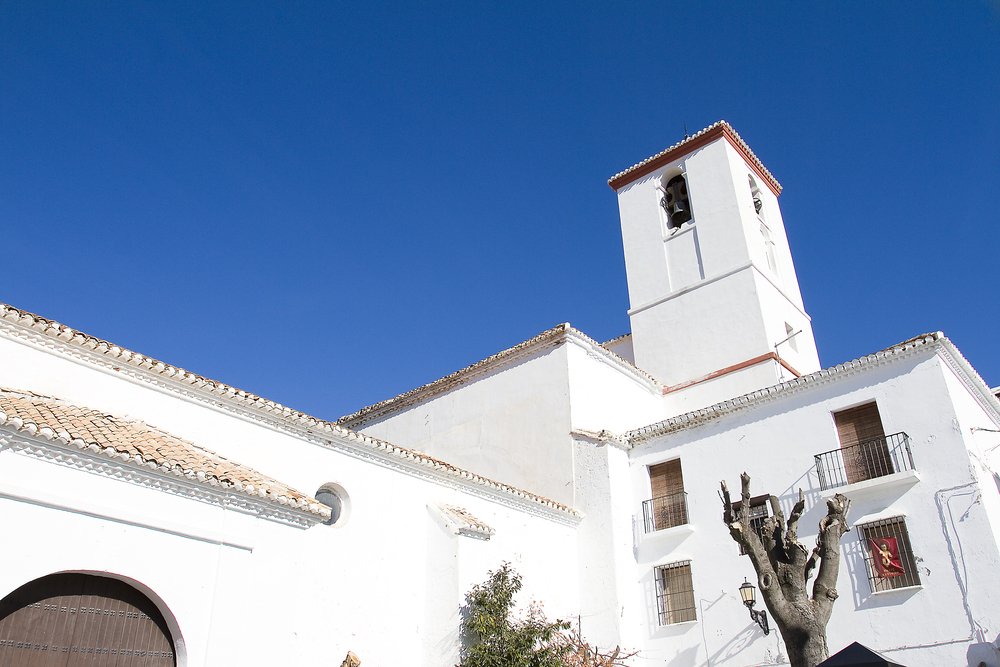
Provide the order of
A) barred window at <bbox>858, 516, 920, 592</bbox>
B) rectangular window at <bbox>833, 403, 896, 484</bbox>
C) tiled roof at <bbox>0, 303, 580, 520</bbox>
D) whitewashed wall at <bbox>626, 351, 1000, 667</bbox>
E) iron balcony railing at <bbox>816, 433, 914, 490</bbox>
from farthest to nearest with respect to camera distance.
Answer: rectangular window at <bbox>833, 403, 896, 484</bbox> → iron balcony railing at <bbox>816, 433, 914, 490</bbox> → barred window at <bbox>858, 516, 920, 592</bbox> → whitewashed wall at <bbox>626, 351, 1000, 667</bbox> → tiled roof at <bbox>0, 303, 580, 520</bbox>

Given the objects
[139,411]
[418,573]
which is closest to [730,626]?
[418,573]

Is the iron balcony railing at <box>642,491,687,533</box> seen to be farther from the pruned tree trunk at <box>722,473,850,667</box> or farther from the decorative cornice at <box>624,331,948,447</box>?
the pruned tree trunk at <box>722,473,850,667</box>

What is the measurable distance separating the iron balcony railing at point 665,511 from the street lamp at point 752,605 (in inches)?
92.1

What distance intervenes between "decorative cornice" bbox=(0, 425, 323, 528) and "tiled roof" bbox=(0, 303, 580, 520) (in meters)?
2.58

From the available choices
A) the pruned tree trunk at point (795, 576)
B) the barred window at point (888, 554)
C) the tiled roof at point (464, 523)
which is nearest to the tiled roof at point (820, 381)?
the barred window at point (888, 554)

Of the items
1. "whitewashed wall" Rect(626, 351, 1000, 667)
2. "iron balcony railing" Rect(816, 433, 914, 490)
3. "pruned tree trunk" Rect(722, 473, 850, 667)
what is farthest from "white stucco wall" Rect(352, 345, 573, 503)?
"pruned tree trunk" Rect(722, 473, 850, 667)

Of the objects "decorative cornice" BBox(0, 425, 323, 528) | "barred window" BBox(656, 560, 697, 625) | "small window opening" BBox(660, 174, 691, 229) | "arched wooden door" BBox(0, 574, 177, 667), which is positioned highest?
"small window opening" BBox(660, 174, 691, 229)

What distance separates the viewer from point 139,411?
32.2 feet

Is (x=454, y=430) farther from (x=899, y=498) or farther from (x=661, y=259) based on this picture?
(x=899, y=498)

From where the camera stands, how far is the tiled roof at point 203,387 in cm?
912

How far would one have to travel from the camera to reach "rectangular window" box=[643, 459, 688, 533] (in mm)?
14102

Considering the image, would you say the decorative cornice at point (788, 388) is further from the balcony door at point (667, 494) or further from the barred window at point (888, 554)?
the barred window at point (888, 554)

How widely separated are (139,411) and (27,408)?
2.17m

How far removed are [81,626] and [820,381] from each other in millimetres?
11231
